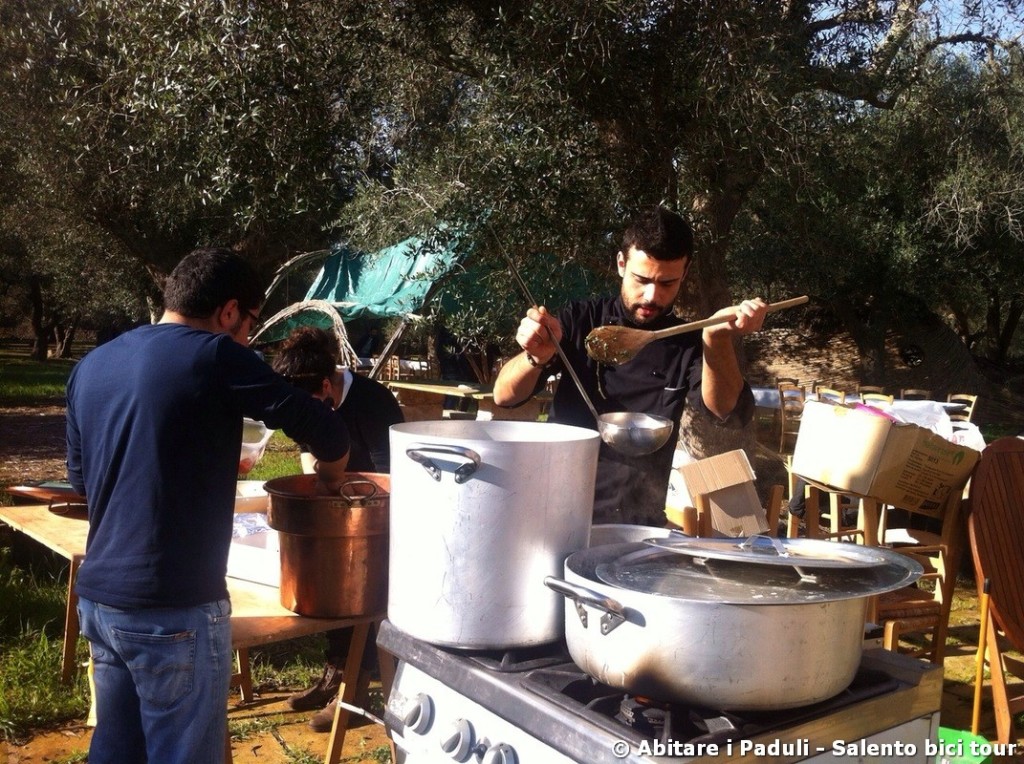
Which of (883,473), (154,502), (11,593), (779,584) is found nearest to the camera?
(779,584)

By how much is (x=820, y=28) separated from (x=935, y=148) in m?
2.72

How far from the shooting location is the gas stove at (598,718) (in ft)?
4.10

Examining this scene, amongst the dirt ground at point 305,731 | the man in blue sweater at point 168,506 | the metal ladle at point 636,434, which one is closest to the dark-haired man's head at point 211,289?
the man in blue sweater at point 168,506

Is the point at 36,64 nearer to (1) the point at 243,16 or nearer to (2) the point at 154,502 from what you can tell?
(1) the point at 243,16

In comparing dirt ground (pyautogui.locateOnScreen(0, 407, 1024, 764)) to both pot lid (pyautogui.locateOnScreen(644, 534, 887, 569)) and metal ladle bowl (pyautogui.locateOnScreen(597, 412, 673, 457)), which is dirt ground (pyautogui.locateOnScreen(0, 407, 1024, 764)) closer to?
metal ladle bowl (pyautogui.locateOnScreen(597, 412, 673, 457))

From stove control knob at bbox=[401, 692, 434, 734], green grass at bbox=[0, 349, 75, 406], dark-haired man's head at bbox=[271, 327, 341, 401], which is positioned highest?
dark-haired man's head at bbox=[271, 327, 341, 401]

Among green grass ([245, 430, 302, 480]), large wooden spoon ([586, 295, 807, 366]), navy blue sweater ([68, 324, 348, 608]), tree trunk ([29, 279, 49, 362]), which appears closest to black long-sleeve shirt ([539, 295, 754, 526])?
large wooden spoon ([586, 295, 807, 366])

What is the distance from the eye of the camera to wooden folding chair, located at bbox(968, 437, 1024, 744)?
2.89m

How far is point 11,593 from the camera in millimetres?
4672

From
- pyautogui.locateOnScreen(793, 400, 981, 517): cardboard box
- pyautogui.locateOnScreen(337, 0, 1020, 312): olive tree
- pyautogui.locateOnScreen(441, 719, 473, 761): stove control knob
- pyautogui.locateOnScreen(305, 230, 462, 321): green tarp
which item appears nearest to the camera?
pyautogui.locateOnScreen(441, 719, 473, 761): stove control knob

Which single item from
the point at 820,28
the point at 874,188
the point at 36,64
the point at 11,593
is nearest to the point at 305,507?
the point at 11,593

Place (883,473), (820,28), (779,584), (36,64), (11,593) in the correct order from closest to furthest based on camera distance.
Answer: (779,584) → (883,473) → (11,593) → (820,28) → (36,64)

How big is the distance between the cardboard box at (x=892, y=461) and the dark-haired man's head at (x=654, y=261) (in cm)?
172

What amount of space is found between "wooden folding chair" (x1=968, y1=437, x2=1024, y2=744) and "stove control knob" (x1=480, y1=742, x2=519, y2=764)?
6.78ft
